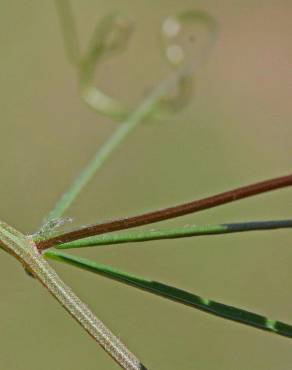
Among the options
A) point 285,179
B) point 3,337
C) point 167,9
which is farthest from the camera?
point 167,9

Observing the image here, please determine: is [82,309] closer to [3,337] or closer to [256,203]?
[3,337]

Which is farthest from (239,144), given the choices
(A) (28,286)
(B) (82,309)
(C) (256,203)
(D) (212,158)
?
(B) (82,309)

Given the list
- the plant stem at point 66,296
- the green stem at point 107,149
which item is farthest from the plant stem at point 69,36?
the plant stem at point 66,296

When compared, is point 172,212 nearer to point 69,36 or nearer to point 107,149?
point 107,149

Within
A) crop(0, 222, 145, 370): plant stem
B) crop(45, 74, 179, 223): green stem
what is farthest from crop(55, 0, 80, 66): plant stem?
crop(0, 222, 145, 370): plant stem

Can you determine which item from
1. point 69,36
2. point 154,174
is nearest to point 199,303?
point 69,36

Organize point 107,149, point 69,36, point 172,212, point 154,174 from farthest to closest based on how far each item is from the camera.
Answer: point 154,174, point 69,36, point 107,149, point 172,212

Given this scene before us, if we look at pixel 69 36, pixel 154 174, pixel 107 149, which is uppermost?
pixel 154 174
